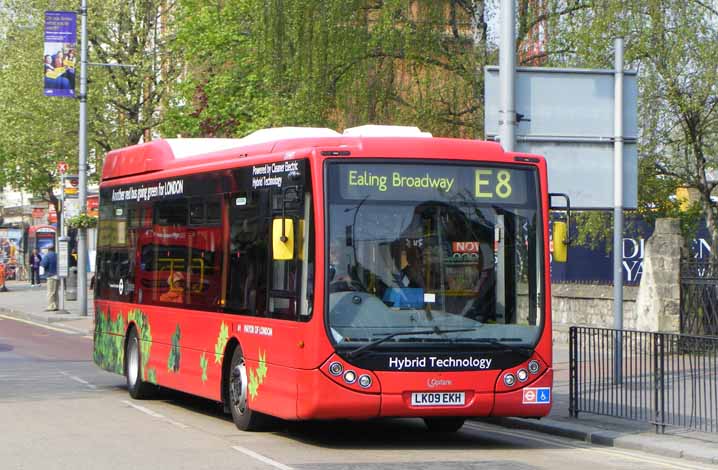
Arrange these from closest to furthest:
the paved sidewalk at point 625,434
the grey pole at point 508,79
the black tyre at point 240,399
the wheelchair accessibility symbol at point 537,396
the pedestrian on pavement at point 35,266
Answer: the paved sidewalk at point 625,434, the wheelchair accessibility symbol at point 537,396, the black tyre at point 240,399, the grey pole at point 508,79, the pedestrian on pavement at point 35,266

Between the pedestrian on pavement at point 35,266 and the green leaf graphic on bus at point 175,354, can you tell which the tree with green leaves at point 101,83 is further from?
the green leaf graphic on bus at point 175,354

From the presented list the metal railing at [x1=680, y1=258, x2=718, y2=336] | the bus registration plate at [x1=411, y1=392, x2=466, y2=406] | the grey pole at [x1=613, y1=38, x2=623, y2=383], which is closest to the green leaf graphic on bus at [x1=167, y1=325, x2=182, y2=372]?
the bus registration plate at [x1=411, y1=392, x2=466, y2=406]

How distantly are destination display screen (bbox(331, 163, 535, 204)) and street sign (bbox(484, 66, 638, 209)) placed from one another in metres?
4.12

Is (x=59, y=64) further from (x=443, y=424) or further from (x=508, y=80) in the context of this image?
(x=443, y=424)

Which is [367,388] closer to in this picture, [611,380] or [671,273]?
[611,380]

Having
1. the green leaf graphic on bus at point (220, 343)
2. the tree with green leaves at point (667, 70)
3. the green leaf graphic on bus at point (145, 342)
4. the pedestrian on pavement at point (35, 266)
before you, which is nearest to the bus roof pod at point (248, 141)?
the green leaf graphic on bus at point (220, 343)

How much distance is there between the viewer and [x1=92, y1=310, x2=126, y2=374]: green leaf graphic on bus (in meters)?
18.7

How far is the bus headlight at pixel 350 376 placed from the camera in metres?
12.4

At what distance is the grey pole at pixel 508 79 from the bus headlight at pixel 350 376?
17.9ft

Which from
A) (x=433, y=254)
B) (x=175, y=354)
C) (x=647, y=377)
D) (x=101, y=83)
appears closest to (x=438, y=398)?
(x=433, y=254)

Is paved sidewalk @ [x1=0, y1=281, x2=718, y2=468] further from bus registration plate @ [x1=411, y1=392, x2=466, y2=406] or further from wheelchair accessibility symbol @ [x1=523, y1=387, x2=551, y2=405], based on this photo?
bus registration plate @ [x1=411, y1=392, x2=466, y2=406]

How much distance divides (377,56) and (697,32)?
708 centimetres

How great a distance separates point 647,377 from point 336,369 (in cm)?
397

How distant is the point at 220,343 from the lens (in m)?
14.8
